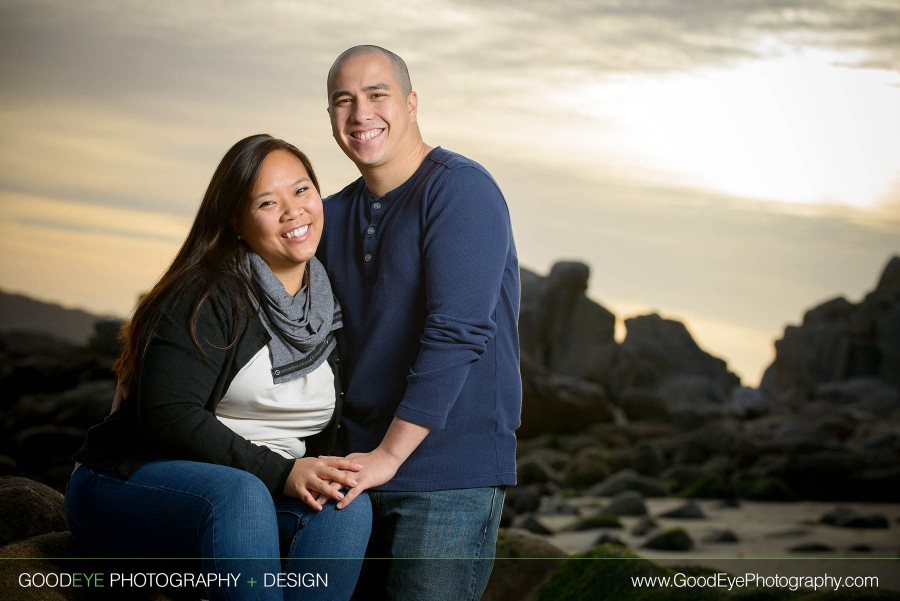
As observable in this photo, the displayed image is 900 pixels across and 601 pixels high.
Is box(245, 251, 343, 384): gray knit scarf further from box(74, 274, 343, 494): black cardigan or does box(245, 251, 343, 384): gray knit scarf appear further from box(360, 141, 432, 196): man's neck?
box(360, 141, 432, 196): man's neck

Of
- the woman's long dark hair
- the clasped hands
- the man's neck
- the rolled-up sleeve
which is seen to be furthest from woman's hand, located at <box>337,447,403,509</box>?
the man's neck

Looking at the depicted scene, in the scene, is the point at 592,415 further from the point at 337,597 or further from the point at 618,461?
the point at 337,597

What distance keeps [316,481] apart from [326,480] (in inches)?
1.1

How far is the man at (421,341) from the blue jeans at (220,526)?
17 cm

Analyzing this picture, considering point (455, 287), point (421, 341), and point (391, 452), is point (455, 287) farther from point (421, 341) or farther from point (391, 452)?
point (391, 452)

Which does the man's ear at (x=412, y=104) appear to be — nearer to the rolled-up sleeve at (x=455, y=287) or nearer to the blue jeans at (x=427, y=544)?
the rolled-up sleeve at (x=455, y=287)

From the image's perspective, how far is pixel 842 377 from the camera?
98.5ft

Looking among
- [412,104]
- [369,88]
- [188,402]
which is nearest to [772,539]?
[412,104]

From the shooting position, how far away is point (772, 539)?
9.85m

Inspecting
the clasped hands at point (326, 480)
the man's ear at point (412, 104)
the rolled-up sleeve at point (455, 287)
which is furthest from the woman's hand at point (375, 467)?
the man's ear at point (412, 104)

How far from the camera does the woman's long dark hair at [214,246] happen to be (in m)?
2.46

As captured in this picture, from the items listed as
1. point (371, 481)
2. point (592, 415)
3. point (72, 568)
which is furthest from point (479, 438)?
point (592, 415)

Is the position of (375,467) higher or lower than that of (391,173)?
lower

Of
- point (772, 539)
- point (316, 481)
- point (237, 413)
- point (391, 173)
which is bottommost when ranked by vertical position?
point (772, 539)
